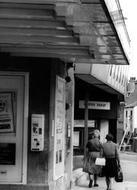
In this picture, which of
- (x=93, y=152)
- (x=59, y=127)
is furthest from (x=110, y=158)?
(x=59, y=127)

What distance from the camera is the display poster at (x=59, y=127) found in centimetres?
1259

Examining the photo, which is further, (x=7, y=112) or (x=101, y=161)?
(x=101, y=161)

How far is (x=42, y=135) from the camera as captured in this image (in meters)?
12.0

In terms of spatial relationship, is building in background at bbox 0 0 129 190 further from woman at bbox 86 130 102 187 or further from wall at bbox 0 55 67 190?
woman at bbox 86 130 102 187

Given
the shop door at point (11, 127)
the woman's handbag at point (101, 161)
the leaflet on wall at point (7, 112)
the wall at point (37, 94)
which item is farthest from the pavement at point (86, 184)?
the leaflet on wall at point (7, 112)

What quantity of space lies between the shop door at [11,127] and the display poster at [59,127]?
2.83ft

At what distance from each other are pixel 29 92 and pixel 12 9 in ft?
13.3

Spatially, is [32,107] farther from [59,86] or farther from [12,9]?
[12,9]

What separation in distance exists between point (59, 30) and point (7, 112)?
324 cm

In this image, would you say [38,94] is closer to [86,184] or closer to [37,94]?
[37,94]

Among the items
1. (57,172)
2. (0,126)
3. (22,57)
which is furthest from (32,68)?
(57,172)

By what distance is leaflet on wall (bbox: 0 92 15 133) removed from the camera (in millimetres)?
12078

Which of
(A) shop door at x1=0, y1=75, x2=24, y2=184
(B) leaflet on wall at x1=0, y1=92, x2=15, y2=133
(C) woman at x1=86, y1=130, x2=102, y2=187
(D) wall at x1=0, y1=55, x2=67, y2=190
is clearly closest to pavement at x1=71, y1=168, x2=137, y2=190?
(C) woman at x1=86, y1=130, x2=102, y2=187

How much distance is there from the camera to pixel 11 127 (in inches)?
476
